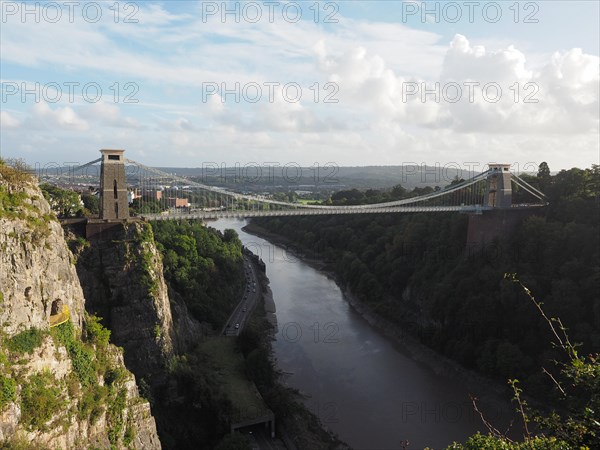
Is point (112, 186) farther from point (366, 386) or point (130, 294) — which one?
point (366, 386)

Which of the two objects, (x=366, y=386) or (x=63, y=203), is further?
(x=366, y=386)

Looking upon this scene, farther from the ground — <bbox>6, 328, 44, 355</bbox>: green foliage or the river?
<bbox>6, 328, 44, 355</bbox>: green foliage

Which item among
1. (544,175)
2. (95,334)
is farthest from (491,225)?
(95,334)

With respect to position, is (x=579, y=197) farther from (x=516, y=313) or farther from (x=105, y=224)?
(x=105, y=224)

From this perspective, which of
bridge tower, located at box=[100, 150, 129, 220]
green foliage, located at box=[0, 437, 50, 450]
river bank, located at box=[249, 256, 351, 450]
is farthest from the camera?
bridge tower, located at box=[100, 150, 129, 220]

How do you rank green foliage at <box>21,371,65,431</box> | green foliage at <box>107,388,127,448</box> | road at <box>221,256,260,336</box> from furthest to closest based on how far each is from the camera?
road at <box>221,256,260,336</box>
green foliage at <box>107,388,127,448</box>
green foliage at <box>21,371,65,431</box>

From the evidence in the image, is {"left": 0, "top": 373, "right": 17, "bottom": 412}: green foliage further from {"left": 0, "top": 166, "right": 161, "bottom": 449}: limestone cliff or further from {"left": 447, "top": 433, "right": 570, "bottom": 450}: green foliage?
{"left": 447, "top": 433, "right": 570, "bottom": 450}: green foliage

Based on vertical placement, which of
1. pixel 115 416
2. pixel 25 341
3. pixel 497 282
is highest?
pixel 25 341

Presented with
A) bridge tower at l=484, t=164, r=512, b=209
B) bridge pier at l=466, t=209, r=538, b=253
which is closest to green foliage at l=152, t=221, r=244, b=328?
bridge pier at l=466, t=209, r=538, b=253
